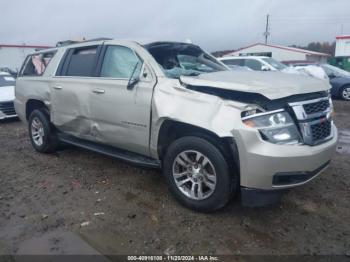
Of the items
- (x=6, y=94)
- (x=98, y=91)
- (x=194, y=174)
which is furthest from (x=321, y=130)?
(x=6, y=94)

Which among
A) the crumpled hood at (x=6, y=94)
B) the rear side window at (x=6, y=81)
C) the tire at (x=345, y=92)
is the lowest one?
the tire at (x=345, y=92)

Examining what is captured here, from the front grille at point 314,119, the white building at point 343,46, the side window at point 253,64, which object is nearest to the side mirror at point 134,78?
the front grille at point 314,119

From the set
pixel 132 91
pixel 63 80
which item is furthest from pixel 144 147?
pixel 63 80

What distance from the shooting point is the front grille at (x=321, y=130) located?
131 inches

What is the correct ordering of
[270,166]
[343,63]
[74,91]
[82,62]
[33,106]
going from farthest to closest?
[343,63] → [33,106] → [82,62] → [74,91] → [270,166]

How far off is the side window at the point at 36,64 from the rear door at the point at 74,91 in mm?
570

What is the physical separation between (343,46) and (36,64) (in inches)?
1221

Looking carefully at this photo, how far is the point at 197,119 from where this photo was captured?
3422mm

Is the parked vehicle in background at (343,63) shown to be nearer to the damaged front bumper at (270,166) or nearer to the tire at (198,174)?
the damaged front bumper at (270,166)

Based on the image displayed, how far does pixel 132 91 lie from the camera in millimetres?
4066

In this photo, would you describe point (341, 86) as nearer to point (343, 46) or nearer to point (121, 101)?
point (121, 101)

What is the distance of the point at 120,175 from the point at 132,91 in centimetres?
141

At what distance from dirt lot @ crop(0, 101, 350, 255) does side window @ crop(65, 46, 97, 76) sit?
4.85 feet

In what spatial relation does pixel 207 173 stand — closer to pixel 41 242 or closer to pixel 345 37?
pixel 41 242
